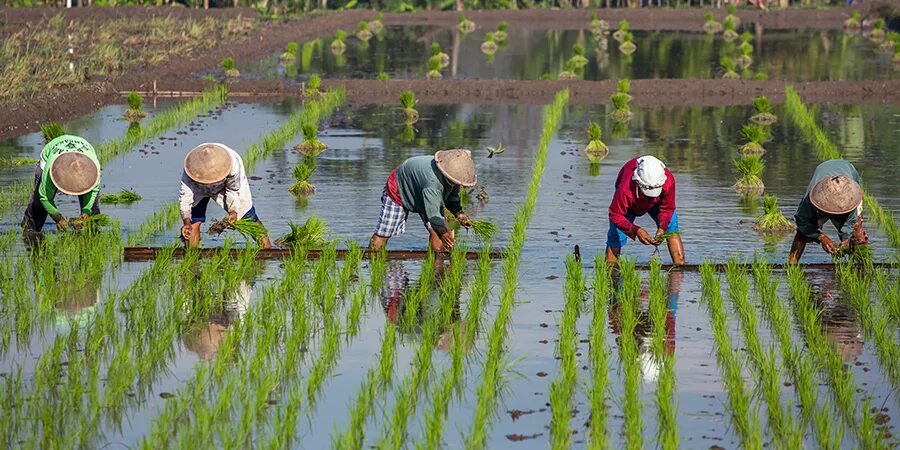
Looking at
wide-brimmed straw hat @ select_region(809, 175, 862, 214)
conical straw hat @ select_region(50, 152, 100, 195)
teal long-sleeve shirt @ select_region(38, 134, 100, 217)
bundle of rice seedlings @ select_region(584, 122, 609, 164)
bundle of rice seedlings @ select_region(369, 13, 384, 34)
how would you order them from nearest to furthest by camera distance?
wide-brimmed straw hat @ select_region(809, 175, 862, 214)
conical straw hat @ select_region(50, 152, 100, 195)
teal long-sleeve shirt @ select_region(38, 134, 100, 217)
bundle of rice seedlings @ select_region(584, 122, 609, 164)
bundle of rice seedlings @ select_region(369, 13, 384, 34)

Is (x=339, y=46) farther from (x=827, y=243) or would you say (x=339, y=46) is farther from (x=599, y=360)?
(x=599, y=360)

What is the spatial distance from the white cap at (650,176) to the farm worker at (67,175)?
11.2 feet

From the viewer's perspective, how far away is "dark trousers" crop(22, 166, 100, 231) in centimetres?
996

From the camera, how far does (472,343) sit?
792cm

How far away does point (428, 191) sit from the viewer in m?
9.02

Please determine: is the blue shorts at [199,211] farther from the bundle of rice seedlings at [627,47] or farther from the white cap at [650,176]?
the bundle of rice seedlings at [627,47]

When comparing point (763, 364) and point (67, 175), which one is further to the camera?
point (67, 175)

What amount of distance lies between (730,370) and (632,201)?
2.04 meters

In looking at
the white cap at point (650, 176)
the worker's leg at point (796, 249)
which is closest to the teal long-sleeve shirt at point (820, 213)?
the worker's leg at point (796, 249)

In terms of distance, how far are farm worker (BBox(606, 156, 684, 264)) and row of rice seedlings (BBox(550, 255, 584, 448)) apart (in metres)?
0.42

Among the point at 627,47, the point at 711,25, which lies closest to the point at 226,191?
the point at 627,47

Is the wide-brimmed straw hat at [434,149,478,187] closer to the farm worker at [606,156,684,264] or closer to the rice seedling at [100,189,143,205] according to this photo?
the farm worker at [606,156,684,264]

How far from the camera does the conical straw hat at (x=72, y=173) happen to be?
950cm

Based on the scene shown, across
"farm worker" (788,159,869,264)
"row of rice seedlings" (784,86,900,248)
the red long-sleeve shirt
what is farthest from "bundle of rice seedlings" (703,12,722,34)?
the red long-sleeve shirt
